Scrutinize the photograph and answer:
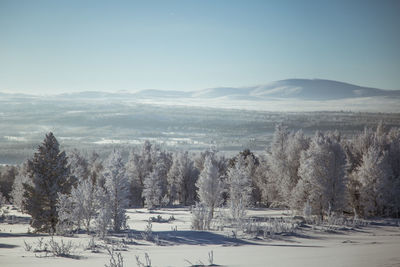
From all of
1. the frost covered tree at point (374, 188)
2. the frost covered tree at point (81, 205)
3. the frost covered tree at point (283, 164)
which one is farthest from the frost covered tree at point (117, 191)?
the frost covered tree at point (374, 188)

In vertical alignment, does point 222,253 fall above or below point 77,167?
above

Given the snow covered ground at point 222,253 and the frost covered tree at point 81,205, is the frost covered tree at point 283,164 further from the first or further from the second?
the frost covered tree at point 81,205

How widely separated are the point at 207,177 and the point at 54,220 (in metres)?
17.6

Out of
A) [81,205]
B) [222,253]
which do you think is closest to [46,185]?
[81,205]

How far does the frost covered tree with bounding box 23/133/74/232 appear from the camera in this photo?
1235 inches

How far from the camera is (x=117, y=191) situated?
93.2ft

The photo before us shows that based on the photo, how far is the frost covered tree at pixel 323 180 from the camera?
40219mm

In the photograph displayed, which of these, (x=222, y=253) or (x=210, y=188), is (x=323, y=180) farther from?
(x=222, y=253)

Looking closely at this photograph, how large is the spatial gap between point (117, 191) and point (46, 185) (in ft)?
28.0

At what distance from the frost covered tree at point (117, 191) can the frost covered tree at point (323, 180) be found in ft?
70.8

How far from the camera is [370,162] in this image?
149 feet

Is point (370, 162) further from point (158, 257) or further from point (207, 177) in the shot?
point (158, 257)

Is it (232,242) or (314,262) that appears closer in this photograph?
(314,262)

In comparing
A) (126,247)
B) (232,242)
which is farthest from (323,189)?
(126,247)
